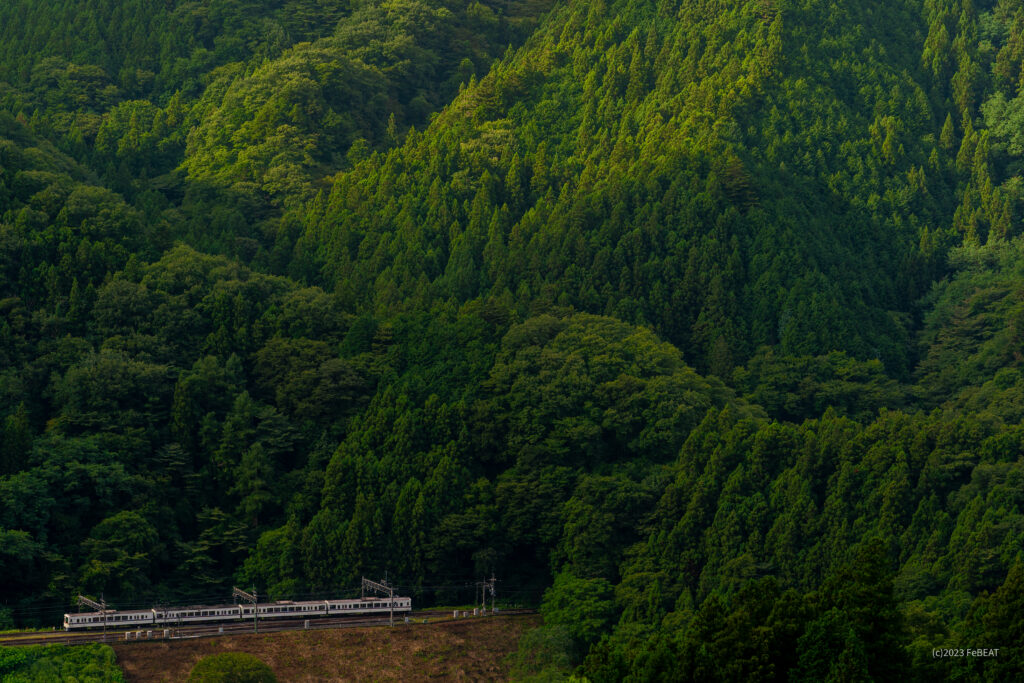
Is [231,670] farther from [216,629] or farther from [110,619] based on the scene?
[110,619]

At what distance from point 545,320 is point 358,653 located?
21861 mm

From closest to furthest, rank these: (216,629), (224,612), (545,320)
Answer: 1. (216,629)
2. (224,612)
3. (545,320)

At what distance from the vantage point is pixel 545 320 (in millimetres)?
86125

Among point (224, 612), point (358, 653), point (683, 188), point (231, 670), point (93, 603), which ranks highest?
point (683, 188)

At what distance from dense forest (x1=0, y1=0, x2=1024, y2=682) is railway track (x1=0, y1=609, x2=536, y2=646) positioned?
235 centimetres

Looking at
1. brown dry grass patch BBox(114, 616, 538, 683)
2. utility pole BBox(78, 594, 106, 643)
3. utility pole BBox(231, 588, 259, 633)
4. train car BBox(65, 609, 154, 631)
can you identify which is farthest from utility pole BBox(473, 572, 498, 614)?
utility pole BBox(78, 594, 106, 643)

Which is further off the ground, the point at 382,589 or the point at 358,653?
the point at 382,589

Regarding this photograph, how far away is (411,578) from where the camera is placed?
251ft

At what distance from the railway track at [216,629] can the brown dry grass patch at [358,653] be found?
43 centimetres

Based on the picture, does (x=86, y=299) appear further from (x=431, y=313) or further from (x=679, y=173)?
(x=679, y=173)

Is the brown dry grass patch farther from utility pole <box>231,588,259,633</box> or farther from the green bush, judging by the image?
the green bush

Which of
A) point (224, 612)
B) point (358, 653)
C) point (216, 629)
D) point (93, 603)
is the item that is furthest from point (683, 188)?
point (93, 603)

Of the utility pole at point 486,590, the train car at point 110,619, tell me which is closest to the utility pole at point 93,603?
the train car at point 110,619

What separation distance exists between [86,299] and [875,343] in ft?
134
